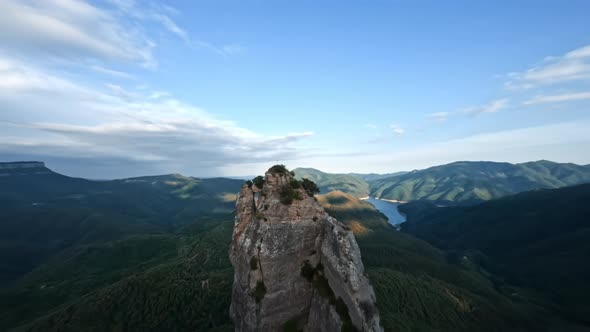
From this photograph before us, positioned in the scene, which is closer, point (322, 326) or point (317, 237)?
point (322, 326)

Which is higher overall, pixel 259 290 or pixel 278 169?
pixel 278 169

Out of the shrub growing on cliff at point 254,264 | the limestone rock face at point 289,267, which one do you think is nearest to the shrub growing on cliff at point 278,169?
the limestone rock face at point 289,267

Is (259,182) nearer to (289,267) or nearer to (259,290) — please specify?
(289,267)

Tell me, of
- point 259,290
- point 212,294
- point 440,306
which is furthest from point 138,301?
point 440,306

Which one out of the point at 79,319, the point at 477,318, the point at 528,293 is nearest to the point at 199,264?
the point at 79,319

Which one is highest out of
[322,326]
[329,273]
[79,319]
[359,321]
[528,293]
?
[329,273]

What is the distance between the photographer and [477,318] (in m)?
105

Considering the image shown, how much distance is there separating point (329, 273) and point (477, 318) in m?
105

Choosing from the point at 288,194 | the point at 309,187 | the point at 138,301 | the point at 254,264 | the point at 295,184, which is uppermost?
the point at 295,184

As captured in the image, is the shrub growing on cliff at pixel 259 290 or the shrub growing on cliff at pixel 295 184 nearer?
the shrub growing on cliff at pixel 259 290

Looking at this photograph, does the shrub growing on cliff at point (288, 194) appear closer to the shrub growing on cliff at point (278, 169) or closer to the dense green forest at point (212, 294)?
the shrub growing on cliff at point (278, 169)

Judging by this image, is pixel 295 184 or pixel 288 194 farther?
pixel 295 184

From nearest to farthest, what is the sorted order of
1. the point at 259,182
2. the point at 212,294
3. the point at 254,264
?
the point at 254,264
the point at 259,182
the point at 212,294

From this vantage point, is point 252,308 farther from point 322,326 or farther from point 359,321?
point 359,321
